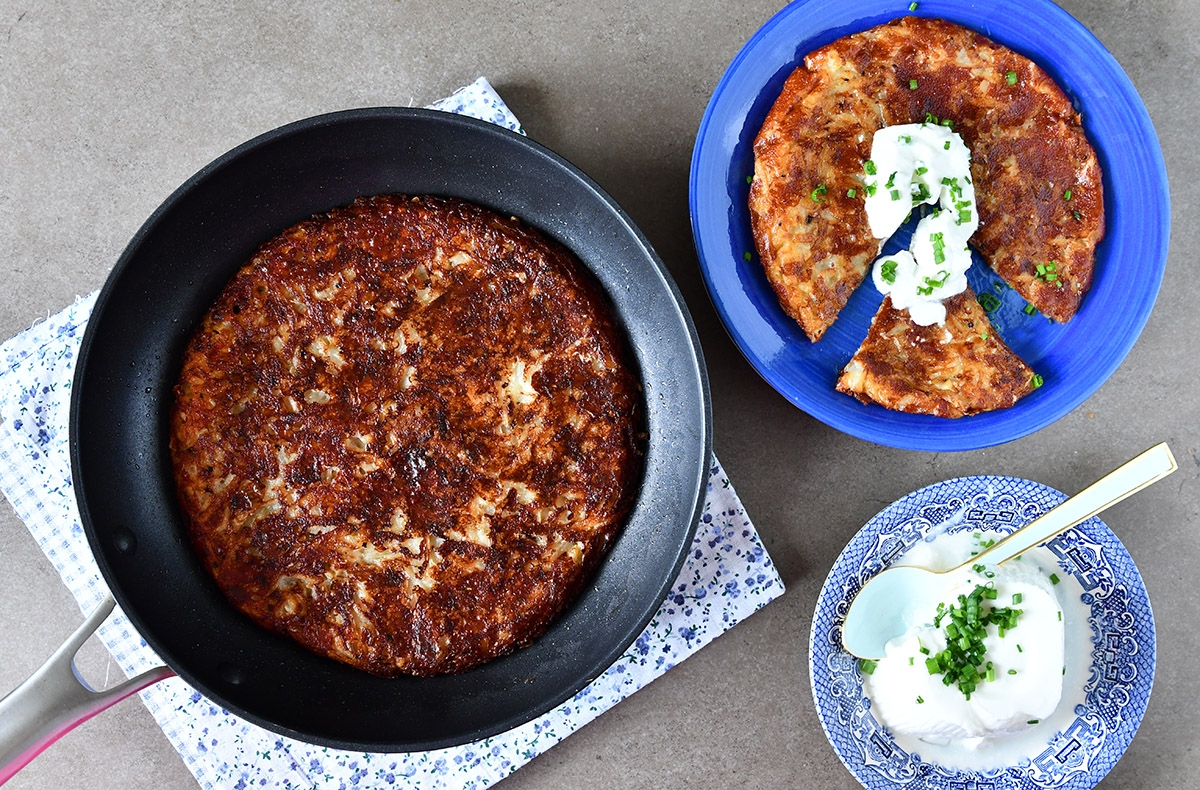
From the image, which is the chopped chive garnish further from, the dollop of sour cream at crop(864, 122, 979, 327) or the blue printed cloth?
the blue printed cloth

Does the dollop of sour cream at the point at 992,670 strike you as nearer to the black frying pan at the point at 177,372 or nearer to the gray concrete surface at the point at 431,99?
the gray concrete surface at the point at 431,99

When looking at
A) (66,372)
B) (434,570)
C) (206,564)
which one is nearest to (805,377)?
(434,570)

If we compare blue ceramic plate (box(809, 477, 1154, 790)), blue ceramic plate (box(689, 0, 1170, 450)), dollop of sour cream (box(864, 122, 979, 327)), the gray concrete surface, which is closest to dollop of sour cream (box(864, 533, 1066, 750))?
blue ceramic plate (box(809, 477, 1154, 790))

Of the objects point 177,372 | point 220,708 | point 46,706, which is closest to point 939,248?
point 177,372

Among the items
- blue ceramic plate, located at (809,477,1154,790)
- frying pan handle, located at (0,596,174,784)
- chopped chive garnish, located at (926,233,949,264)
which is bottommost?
blue ceramic plate, located at (809,477,1154,790)

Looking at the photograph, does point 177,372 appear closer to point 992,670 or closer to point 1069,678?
point 992,670

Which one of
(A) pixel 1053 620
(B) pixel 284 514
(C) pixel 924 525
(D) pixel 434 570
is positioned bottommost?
(A) pixel 1053 620

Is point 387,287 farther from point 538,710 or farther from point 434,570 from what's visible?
point 538,710
